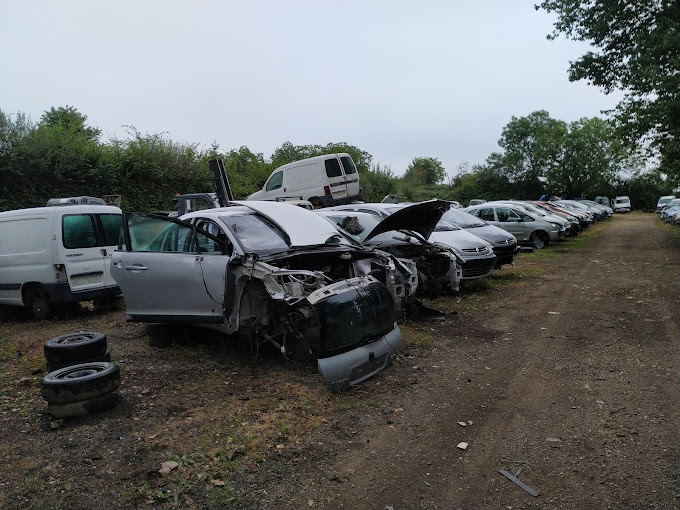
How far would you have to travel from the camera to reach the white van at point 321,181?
16719 millimetres

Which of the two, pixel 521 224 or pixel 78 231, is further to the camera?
pixel 521 224

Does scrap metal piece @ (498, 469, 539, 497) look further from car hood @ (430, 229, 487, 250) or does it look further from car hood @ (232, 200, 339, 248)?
car hood @ (430, 229, 487, 250)

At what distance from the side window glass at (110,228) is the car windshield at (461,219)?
6913 mm

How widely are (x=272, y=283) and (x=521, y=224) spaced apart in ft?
49.1

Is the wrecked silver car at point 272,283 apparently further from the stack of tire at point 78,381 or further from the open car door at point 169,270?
the stack of tire at point 78,381

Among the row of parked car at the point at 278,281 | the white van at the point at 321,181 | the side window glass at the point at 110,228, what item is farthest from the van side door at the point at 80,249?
the white van at the point at 321,181

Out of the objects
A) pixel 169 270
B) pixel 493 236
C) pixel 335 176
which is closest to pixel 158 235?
pixel 169 270

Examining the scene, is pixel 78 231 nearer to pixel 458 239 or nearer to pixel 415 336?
pixel 415 336

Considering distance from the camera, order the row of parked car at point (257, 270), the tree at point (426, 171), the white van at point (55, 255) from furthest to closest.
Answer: the tree at point (426, 171) → the white van at point (55, 255) → the row of parked car at point (257, 270)

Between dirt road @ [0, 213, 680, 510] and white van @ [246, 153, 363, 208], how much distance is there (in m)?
10.5

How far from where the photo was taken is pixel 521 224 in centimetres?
1802

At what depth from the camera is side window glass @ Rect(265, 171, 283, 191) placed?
17.6 metres

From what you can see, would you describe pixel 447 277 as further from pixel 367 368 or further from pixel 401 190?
pixel 401 190

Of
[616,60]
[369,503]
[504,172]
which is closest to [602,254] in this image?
[616,60]
